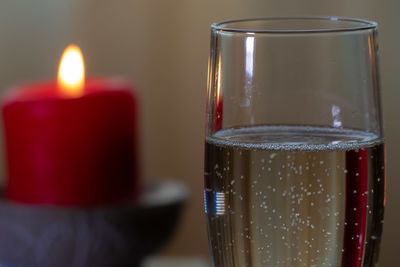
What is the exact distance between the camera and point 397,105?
4.37 feet

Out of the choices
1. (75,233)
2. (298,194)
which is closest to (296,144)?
(298,194)

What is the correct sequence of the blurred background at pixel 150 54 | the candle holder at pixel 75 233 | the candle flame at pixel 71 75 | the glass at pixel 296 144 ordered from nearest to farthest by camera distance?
1. the glass at pixel 296 144
2. the candle holder at pixel 75 233
3. the candle flame at pixel 71 75
4. the blurred background at pixel 150 54

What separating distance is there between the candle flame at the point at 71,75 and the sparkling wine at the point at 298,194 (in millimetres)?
436

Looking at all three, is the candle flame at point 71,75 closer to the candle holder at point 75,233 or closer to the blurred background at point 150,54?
the candle holder at point 75,233

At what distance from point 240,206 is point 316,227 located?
0.06 m

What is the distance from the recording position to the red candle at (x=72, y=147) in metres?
0.94

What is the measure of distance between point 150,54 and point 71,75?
0.49 metres

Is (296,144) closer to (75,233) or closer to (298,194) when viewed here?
(298,194)

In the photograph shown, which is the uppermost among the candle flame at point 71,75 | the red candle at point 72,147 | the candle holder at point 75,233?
the candle flame at point 71,75

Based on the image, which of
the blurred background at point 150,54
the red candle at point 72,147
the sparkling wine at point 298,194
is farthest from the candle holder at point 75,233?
the blurred background at point 150,54

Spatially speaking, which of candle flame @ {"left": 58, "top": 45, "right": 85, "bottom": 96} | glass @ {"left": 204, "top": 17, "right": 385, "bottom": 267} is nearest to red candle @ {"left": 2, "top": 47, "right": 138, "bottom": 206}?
candle flame @ {"left": 58, "top": 45, "right": 85, "bottom": 96}

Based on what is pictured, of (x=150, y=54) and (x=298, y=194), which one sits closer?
(x=298, y=194)

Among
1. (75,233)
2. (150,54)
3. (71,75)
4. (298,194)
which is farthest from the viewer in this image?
(150,54)

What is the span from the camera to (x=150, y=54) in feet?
5.01
